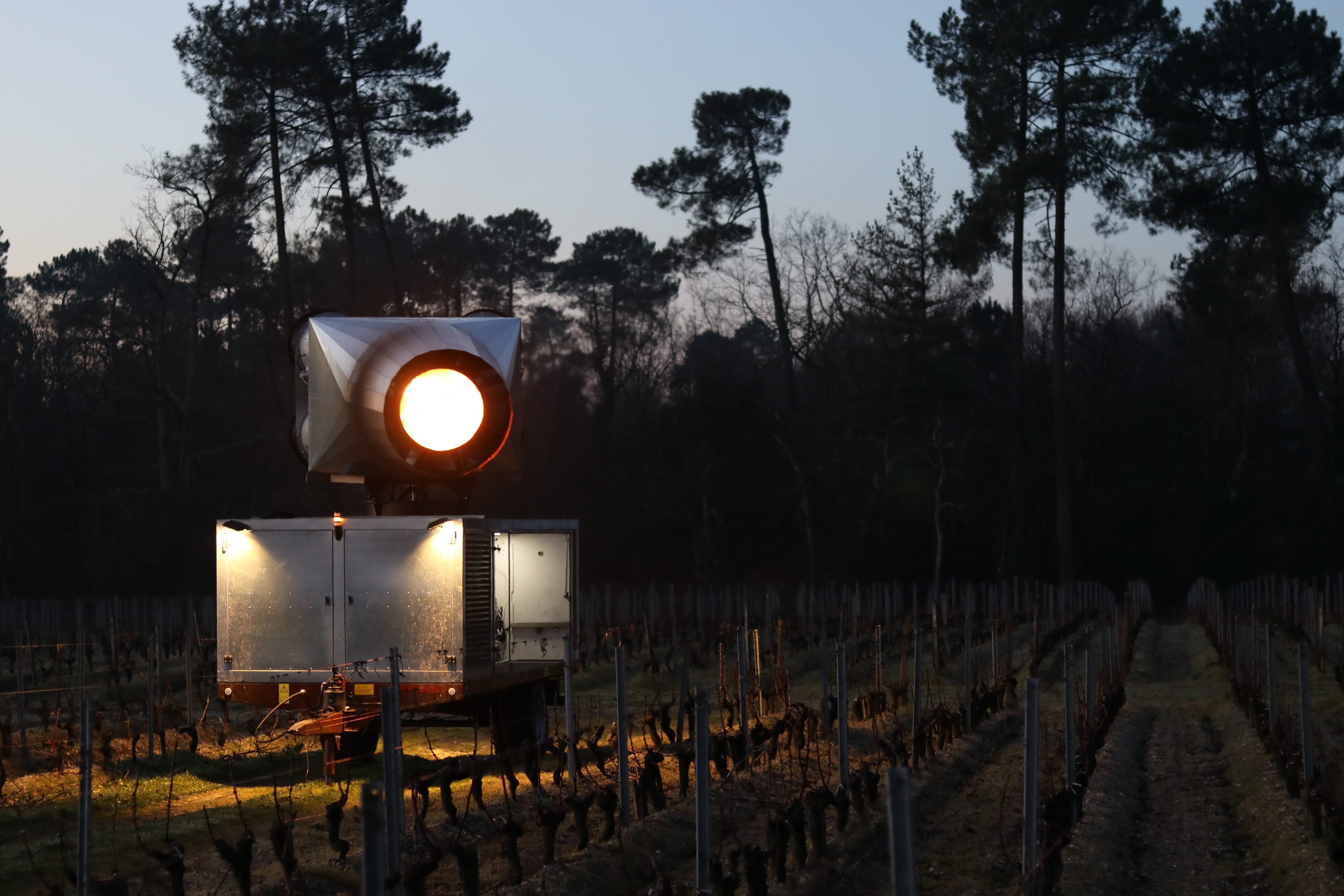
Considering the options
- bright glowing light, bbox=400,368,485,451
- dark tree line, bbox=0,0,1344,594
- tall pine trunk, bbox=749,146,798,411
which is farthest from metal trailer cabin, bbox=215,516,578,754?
tall pine trunk, bbox=749,146,798,411

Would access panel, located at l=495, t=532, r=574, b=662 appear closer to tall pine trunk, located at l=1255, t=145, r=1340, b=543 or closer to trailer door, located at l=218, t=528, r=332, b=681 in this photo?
trailer door, located at l=218, t=528, r=332, b=681

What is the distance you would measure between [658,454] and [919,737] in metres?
37.3

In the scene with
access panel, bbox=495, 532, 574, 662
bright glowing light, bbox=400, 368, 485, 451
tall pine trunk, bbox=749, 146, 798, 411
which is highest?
tall pine trunk, bbox=749, 146, 798, 411

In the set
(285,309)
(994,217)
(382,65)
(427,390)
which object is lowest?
(427,390)

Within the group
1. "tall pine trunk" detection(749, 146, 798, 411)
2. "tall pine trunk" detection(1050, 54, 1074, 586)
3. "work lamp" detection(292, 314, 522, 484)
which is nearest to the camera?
"work lamp" detection(292, 314, 522, 484)

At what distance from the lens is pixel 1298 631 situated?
24.9 m

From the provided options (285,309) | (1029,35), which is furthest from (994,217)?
(285,309)

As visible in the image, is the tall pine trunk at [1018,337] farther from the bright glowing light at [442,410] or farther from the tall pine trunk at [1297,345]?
the bright glowing light at [442,410]

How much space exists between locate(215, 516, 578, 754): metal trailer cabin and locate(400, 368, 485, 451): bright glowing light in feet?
2.37

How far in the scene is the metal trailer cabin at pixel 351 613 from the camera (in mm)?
9938

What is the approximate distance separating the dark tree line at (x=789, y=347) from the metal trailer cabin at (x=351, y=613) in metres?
21.9

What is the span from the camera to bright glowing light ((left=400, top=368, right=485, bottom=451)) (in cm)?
1059

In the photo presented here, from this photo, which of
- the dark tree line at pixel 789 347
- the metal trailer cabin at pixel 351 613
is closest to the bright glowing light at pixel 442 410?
the metal trailer cabin at pixel 351 613

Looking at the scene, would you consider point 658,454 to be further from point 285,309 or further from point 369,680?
point 369,680
